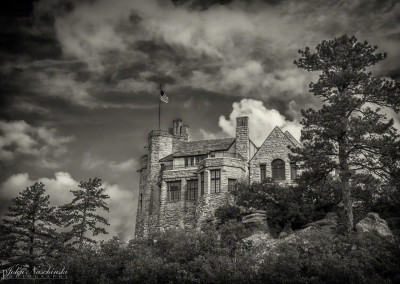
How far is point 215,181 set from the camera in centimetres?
4638

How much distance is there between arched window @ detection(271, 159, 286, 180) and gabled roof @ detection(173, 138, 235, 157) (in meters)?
5.74

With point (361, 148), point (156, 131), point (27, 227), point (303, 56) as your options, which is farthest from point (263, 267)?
point (156, 131)

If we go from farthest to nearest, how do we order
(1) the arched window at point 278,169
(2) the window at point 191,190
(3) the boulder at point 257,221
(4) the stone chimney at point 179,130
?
(4) the stone chimney at point 179,130
(2) the window at point 191,190
(1) the arched window at point 278,169
(3) the boulder at point 257,221

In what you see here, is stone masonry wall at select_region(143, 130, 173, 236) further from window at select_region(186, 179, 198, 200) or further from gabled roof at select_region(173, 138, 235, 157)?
window at select_region(186, 179, 198, 200)

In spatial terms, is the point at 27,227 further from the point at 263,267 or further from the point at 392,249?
the point at 392,249

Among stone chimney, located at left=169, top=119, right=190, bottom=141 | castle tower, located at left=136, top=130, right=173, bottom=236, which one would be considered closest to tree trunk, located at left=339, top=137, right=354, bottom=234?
castle tower, located at left=136, top=130, right=173, bottom=236

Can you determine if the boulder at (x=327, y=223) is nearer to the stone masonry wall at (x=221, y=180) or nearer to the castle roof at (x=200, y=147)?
the stone masonry wall at (x=221, y=180)

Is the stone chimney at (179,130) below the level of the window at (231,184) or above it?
above

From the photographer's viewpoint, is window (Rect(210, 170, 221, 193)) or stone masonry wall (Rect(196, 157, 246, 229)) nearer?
stone masonry wall (Rect(196, 157, 246, 229))

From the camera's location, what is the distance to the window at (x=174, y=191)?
4919 cm

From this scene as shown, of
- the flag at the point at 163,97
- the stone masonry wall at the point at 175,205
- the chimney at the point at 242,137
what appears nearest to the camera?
the stone masonry wall at the point at 175,205

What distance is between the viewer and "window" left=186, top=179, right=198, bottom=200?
1919 inches

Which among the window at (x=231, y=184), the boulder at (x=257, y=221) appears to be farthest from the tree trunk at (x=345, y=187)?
the window at (x=231, y=184)

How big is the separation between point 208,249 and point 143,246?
5797 mm
